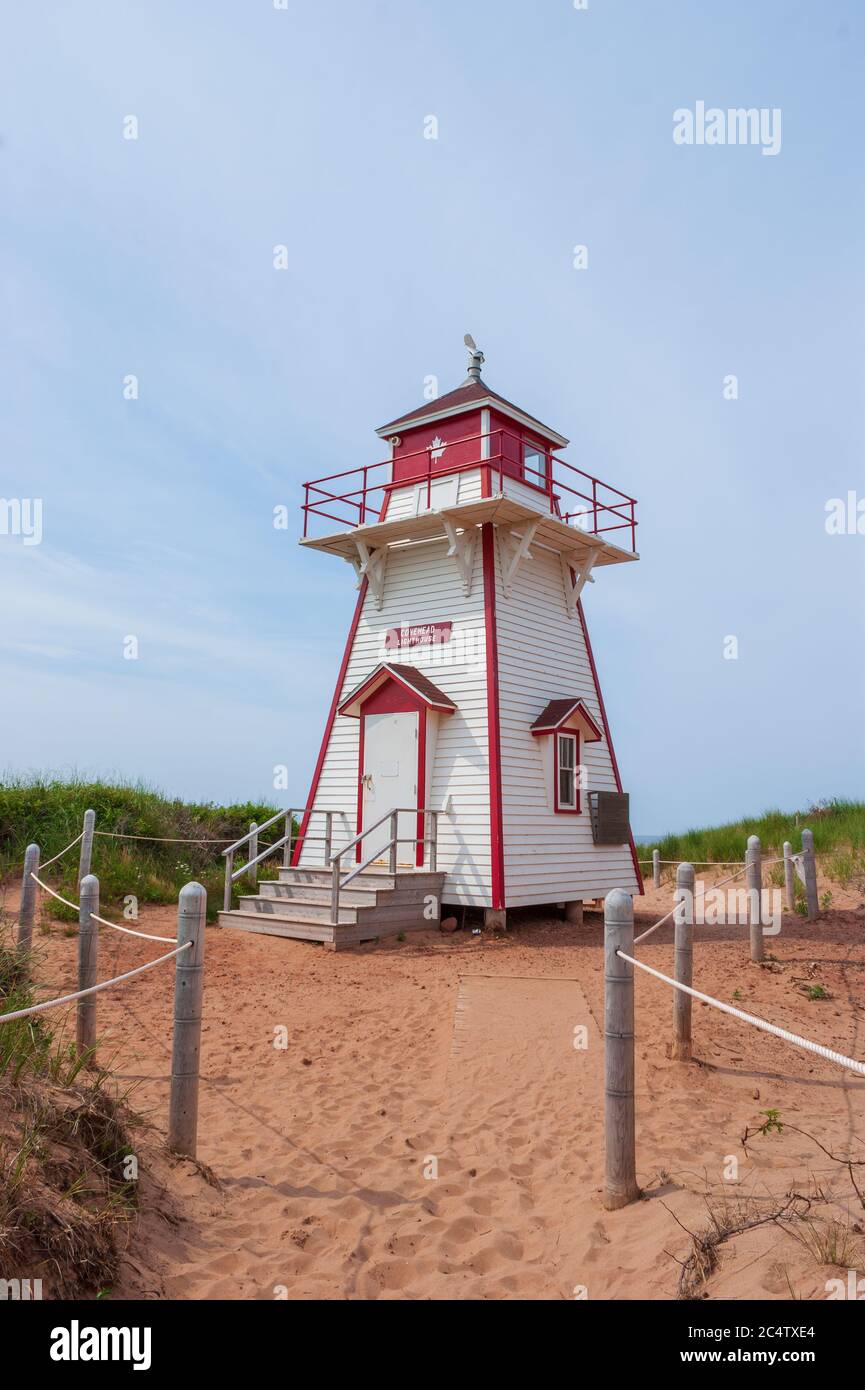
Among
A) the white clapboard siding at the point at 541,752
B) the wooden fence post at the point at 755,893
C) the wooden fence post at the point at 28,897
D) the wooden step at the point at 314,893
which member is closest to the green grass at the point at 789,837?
the white clapboard siding at the point at 541,752

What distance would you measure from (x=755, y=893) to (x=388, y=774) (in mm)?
6526

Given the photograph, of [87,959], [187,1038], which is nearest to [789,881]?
[87,959]

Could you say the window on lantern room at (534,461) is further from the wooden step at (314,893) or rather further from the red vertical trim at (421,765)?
the wooden step at (314,893)

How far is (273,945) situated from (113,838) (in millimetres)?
6053

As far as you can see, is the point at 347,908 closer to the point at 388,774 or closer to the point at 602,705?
the point at 388,774

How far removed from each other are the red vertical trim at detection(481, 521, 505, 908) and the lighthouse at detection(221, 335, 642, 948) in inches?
1.0

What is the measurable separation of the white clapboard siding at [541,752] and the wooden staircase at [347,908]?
1395 millimetres

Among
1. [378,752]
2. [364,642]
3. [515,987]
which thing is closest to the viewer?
[515,987]

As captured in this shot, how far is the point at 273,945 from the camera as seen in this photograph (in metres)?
12.5

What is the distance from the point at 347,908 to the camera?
42.1ft

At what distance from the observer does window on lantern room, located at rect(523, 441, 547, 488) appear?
53.7 feet
